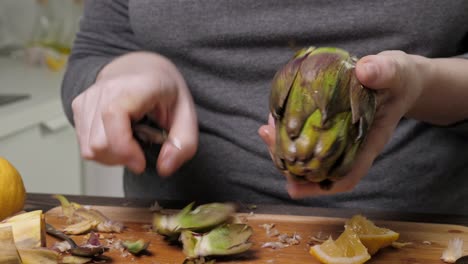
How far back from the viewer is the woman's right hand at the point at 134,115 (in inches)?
27.6

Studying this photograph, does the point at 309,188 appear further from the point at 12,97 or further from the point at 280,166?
the point at 12,97

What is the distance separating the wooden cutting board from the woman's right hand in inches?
3.1

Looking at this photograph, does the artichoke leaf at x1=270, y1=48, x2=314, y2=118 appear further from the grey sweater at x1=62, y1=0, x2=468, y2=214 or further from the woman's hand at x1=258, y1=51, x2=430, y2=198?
the grey sweater at x1=62, y1=0, x2=468, y2=214

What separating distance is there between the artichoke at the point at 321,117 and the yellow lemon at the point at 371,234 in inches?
3.7

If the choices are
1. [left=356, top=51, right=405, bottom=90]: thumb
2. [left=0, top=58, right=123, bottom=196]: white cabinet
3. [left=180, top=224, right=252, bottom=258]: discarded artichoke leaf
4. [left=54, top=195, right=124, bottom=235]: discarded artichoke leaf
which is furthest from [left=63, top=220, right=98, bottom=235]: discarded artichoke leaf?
[left=0, top=58, right=123, bottom=196]: white cabinet

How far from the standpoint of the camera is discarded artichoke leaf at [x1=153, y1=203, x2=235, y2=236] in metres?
0.74

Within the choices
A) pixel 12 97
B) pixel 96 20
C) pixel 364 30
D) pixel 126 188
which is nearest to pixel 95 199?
pixel 126 188

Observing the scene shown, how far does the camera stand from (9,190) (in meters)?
0.75

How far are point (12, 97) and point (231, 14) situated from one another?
87 cm

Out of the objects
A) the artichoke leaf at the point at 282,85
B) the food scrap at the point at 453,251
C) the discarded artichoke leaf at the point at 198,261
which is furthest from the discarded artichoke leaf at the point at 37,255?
the food scrap at the point at 453,251

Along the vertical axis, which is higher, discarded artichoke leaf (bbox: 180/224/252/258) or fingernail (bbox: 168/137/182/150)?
fingernail (bbox: 168/137/182/150)

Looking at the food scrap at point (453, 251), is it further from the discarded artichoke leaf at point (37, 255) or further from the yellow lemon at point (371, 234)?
the discarded artichoke leaf at point (37, 255)

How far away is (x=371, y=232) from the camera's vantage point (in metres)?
0.73

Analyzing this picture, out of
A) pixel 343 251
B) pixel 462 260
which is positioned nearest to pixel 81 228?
pixel 343 251
